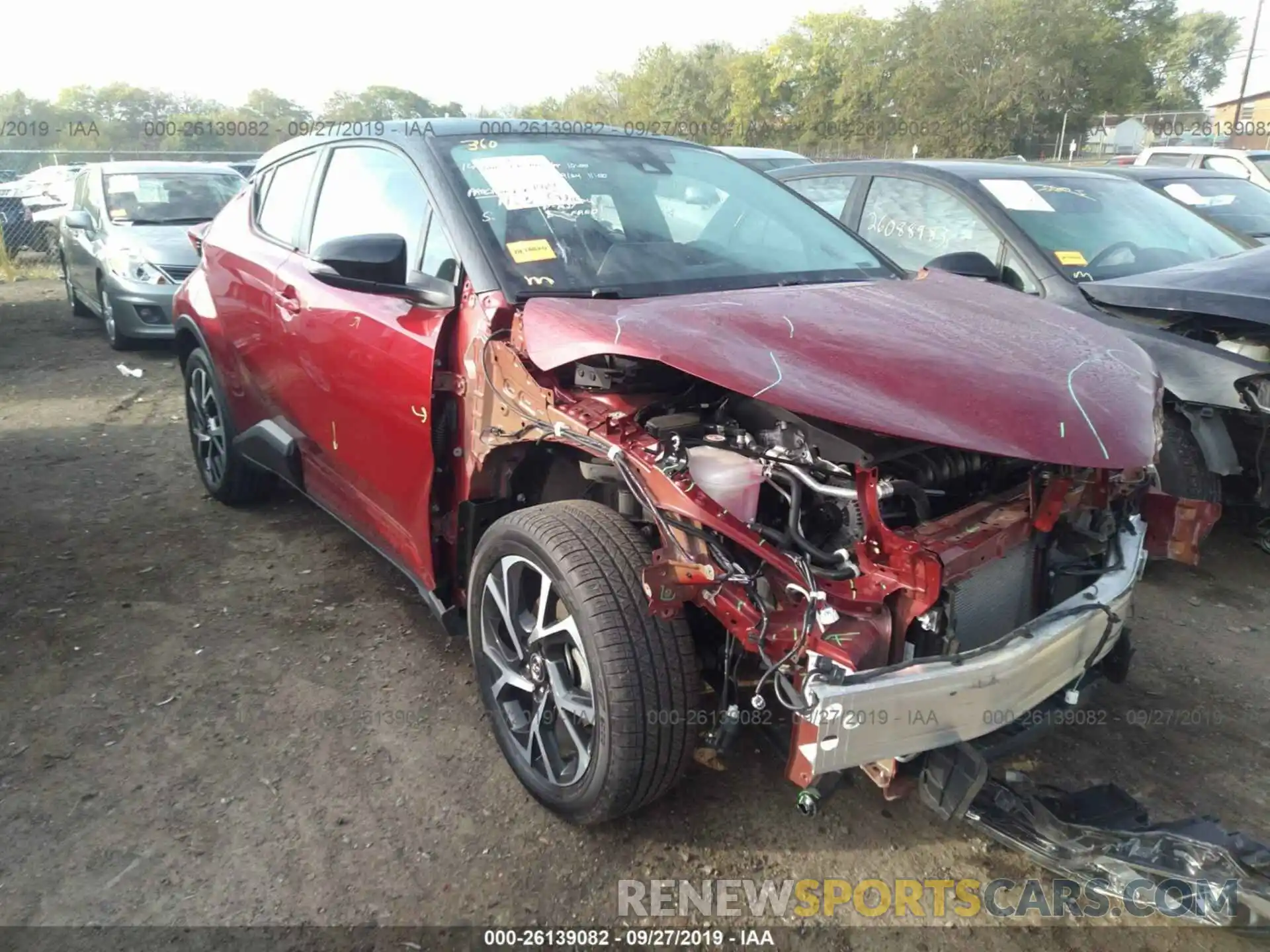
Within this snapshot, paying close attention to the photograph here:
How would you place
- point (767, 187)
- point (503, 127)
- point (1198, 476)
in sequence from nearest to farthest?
point (503, 127) < point (767, 187) < point (1198, 476)

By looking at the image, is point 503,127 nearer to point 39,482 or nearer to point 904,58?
point 39,482

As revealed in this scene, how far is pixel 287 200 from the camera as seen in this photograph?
3869mm

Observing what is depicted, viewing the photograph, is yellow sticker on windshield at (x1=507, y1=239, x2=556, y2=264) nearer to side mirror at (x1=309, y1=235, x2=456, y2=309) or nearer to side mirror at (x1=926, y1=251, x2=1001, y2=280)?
side mirror at (x1=309, y1=235, x2=456, y2=309)

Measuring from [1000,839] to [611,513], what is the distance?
4.05 ft

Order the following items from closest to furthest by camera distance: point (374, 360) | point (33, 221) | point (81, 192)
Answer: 1. point (374, 360)
2. point (81, 192)
3. point (33, 221)

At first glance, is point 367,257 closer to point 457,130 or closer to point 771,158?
point 457,130

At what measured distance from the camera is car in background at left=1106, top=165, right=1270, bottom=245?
6.38 metres

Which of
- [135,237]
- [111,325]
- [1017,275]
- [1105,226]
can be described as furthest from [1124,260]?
[111,325]

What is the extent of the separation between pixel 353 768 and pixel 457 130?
212cm

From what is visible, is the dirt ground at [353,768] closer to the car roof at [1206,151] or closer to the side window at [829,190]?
the side window at [829,190]

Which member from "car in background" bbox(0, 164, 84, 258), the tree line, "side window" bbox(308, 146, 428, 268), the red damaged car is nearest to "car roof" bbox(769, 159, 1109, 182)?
the red damaged car

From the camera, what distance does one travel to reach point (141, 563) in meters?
4.09

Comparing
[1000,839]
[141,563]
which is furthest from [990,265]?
[141,563]

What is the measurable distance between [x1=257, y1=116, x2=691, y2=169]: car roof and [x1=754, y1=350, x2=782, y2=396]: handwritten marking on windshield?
1617 millimetres
